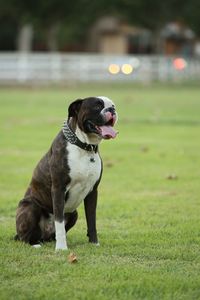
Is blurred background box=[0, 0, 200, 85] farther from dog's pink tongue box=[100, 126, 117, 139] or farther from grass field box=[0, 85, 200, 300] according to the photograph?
dog's pink tongue box=[100, 126, 117, 139]

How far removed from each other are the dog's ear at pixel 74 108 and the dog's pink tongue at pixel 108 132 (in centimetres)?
33

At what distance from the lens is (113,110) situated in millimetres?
6742

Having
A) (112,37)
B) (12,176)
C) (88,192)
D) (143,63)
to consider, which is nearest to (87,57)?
(143,63)

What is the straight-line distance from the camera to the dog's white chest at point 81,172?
22.2ft

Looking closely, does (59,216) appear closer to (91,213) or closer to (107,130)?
(91,213)

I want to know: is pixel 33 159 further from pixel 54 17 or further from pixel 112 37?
pixel 112 37

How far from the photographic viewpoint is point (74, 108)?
6887 millimetres

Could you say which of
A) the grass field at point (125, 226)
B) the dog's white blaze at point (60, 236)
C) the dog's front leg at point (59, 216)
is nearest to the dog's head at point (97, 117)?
the dog's front leg at point (59, 216)

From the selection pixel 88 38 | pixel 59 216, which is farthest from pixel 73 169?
pixel 88 38

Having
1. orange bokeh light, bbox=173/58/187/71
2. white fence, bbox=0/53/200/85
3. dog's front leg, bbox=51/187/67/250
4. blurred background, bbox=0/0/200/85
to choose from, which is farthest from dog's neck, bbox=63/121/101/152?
orange bokeh light, bbox=173/58/187/71

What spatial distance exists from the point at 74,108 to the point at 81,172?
0.59 metres

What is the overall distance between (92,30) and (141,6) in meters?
16.6

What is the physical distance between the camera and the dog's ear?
6.83 meters

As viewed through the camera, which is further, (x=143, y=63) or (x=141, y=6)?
(x=141, y=6)
